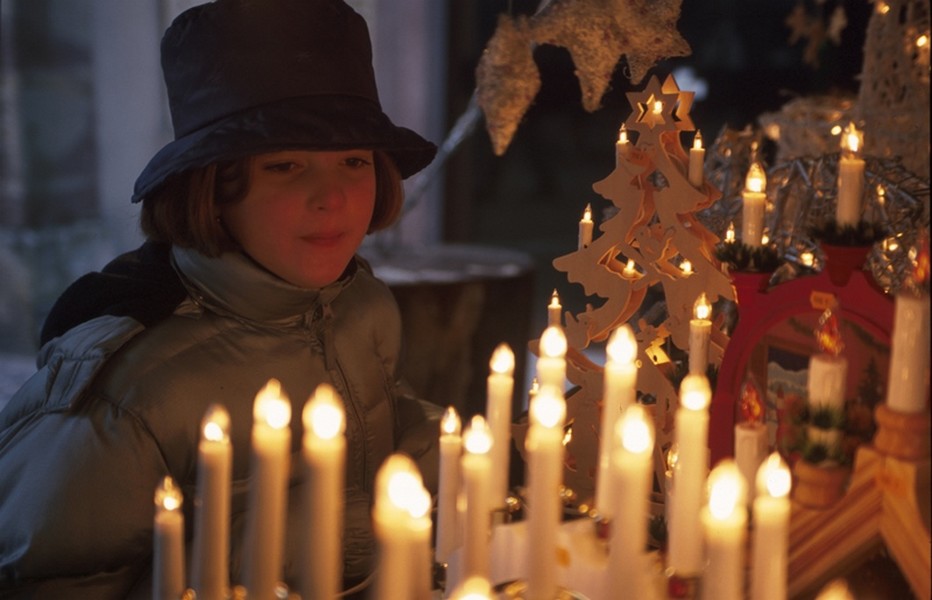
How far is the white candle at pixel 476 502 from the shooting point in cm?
79

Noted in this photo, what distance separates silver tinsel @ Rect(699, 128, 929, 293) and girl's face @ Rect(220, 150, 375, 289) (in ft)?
1.84

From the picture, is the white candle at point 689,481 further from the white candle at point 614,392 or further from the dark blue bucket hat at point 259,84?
the dark blue bucket hat at point 259,84

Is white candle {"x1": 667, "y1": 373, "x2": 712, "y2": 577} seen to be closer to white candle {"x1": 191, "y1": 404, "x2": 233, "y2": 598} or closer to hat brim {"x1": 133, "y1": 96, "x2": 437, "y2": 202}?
white candle {"x1": 191, "y1": 404, "x2": 233, "y2": 598}

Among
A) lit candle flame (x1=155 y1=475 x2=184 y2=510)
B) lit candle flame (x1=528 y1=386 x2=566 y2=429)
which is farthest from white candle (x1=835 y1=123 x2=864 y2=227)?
lit candle flame (x1=155 y1=475 x2=184 y2=510)

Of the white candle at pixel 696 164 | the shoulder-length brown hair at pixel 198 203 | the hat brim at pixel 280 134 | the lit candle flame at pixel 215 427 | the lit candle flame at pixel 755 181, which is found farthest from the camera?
the shoulder-length brown hair at pixel 198 203

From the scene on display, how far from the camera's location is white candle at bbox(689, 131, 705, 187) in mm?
1260

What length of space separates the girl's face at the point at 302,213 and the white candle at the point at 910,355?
2.86 ft

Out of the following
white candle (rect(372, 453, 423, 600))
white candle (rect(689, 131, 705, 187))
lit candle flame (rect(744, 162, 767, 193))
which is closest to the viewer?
white candle (rect(372, 453, 423, 600))

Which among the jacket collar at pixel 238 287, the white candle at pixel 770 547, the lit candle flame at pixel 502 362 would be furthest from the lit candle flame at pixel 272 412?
the jacket collar at pixel 238 287

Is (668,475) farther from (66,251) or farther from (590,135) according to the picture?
(590,135)

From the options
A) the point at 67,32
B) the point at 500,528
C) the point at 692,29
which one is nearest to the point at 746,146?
the point at 500,528

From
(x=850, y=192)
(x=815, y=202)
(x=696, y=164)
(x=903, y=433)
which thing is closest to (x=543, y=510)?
(x=903, y=433)

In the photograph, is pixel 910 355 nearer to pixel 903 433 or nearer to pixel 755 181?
pixel 903 433

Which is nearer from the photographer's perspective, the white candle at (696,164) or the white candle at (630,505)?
the white candle at (630,505)
